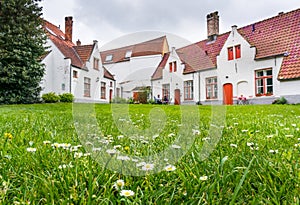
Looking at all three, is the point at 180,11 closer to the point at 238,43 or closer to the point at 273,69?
the point at 273,69

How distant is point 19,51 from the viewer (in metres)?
14.5

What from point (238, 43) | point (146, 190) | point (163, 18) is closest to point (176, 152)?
point (146, 190)

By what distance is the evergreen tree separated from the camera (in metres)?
14.5

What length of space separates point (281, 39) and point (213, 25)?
6.06 m

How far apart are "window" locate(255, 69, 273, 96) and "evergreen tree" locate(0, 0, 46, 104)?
14.4m

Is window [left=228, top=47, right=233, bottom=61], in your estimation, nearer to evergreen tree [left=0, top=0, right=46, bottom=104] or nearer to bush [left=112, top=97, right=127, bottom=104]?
evergreen tree [left=0, top=0, right=46, bottom=104]

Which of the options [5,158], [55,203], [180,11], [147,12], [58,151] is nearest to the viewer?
[55,203]

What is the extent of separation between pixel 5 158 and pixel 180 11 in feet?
9.12

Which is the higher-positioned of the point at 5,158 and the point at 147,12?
the point at 147,12

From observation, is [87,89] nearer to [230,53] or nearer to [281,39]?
[281,39]

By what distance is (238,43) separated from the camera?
61.8 ft

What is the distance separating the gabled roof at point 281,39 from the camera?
16.0 m

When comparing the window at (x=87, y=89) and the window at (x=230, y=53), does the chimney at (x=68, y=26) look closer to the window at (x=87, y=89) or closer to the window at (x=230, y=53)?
the window at (x=230, y=53)

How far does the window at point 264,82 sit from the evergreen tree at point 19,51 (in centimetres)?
1442
